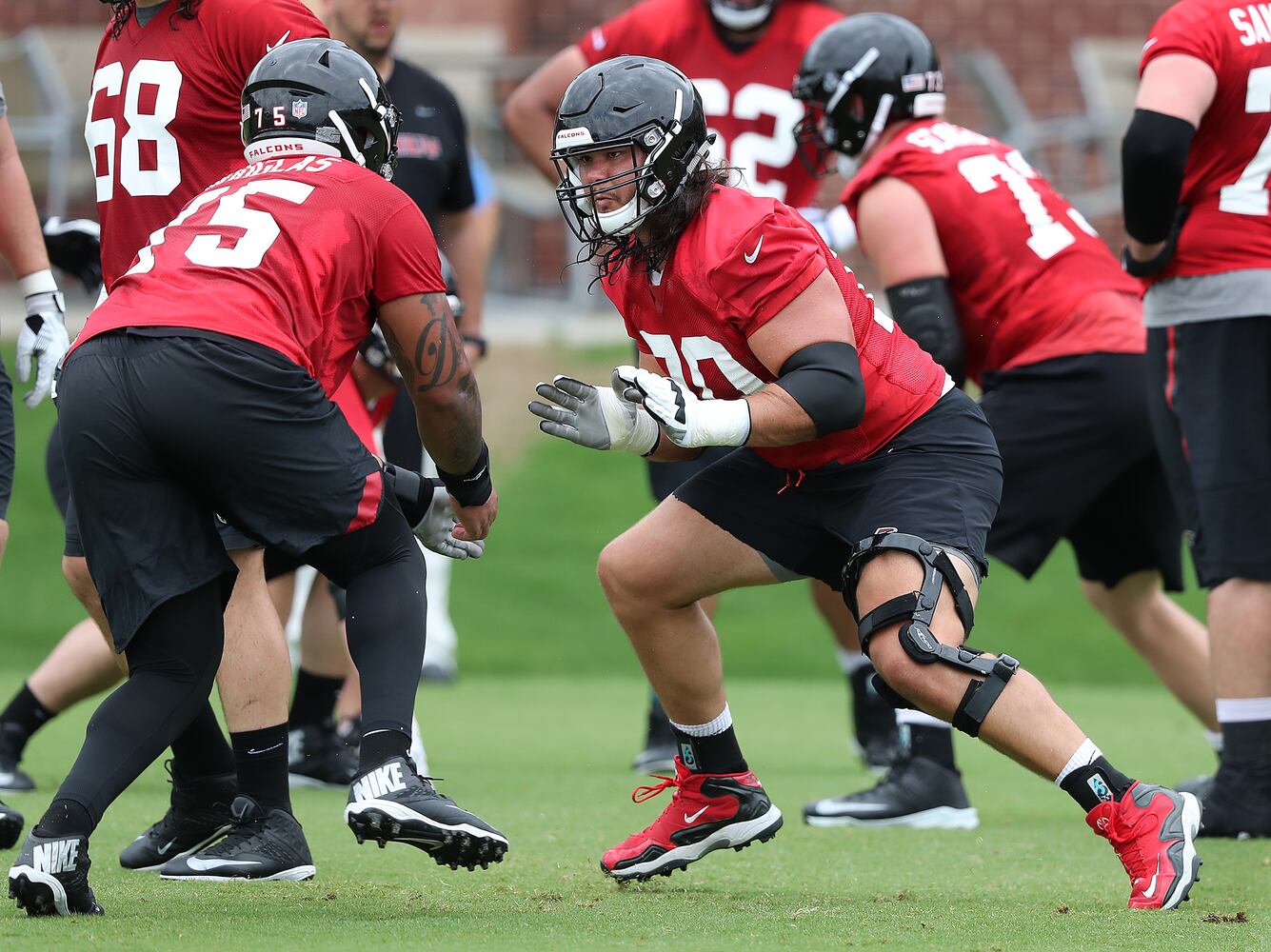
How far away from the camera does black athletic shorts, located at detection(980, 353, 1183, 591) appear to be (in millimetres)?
5008

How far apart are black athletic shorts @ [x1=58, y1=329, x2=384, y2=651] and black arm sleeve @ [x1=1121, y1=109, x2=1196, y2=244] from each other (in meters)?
2.27

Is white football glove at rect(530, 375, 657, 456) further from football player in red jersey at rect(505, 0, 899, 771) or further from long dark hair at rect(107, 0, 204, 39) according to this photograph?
football player in red jersey at rect(505, 0, 899, 771)

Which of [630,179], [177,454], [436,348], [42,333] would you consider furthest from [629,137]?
[42,333]

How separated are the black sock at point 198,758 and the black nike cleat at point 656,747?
6.70 ft

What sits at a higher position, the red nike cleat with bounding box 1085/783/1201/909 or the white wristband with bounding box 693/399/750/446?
the white wristband with bounding box 693/399/750/446

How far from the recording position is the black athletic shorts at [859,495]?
12.5 ft

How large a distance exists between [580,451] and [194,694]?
26.1 ft

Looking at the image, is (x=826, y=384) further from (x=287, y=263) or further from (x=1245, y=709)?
(x=1245, y=709)

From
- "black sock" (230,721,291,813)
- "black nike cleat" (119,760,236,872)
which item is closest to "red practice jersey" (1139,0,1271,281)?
"black sock" (230,721,291,813)

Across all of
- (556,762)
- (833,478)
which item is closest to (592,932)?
(833,478)

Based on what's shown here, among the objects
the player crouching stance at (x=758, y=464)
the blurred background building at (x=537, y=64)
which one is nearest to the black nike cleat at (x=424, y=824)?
the player crouching stance at (x=758, y=464)

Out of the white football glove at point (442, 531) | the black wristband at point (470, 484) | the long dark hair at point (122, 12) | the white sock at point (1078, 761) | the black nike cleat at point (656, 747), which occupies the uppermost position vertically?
the long dark hair at point (122, 12)

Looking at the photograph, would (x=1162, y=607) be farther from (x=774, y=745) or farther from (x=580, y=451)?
(x=580, y=451)

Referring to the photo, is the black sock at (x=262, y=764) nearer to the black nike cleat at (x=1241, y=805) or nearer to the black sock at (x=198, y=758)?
the black sock at (x=198, y=758)
